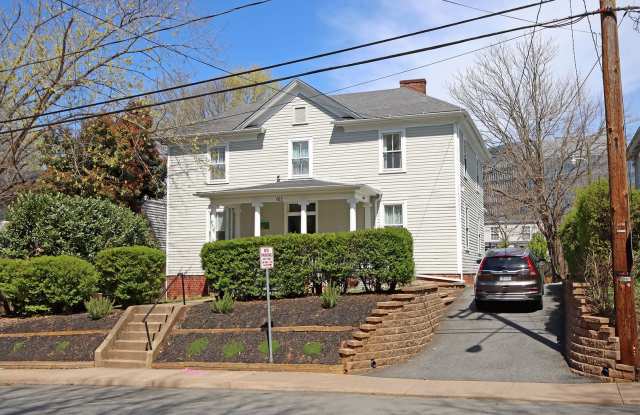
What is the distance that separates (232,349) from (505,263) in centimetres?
762

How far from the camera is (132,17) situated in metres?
19.9

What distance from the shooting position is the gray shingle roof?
78.9 feet

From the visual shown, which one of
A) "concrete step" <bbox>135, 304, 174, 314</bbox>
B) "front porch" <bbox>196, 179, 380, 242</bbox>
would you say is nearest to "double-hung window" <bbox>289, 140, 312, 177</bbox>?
"front porch" <bbox>196, 179, 380, 242</bbox>

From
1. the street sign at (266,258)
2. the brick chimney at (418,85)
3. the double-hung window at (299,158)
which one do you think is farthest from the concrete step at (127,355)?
the brick chimney at (418,85)

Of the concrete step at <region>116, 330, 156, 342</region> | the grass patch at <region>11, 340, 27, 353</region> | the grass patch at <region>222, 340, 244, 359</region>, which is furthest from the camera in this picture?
the grass patch at <region>11, 340, 27, 353</region>

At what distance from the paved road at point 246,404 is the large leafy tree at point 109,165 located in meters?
14.0

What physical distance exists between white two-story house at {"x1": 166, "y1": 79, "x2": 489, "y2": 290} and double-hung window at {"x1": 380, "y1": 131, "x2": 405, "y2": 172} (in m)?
0.04

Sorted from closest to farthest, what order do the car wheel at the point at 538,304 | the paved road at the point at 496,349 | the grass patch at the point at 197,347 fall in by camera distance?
the paved road at the point at 496,349, the grass patch at the point at 197,347, the car wheel at the point at 538,304

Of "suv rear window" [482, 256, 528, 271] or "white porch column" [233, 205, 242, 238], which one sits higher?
"white porch column" [233, 205, 242, 238]

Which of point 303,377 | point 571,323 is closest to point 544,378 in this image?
point 571,323

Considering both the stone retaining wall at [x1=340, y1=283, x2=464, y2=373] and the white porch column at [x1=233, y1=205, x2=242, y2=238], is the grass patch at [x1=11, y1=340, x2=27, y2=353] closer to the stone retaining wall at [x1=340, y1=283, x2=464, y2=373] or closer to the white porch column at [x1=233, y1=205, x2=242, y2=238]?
the stone retaining wall at [x1=340, y1=283, x2=464, y2=373]

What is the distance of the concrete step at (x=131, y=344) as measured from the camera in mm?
15875

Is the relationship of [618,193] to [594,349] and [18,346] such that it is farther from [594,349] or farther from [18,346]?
[18,346]

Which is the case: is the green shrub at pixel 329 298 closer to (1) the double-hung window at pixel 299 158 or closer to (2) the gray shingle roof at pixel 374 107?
(1) the double-hung window at pixel 299 158
